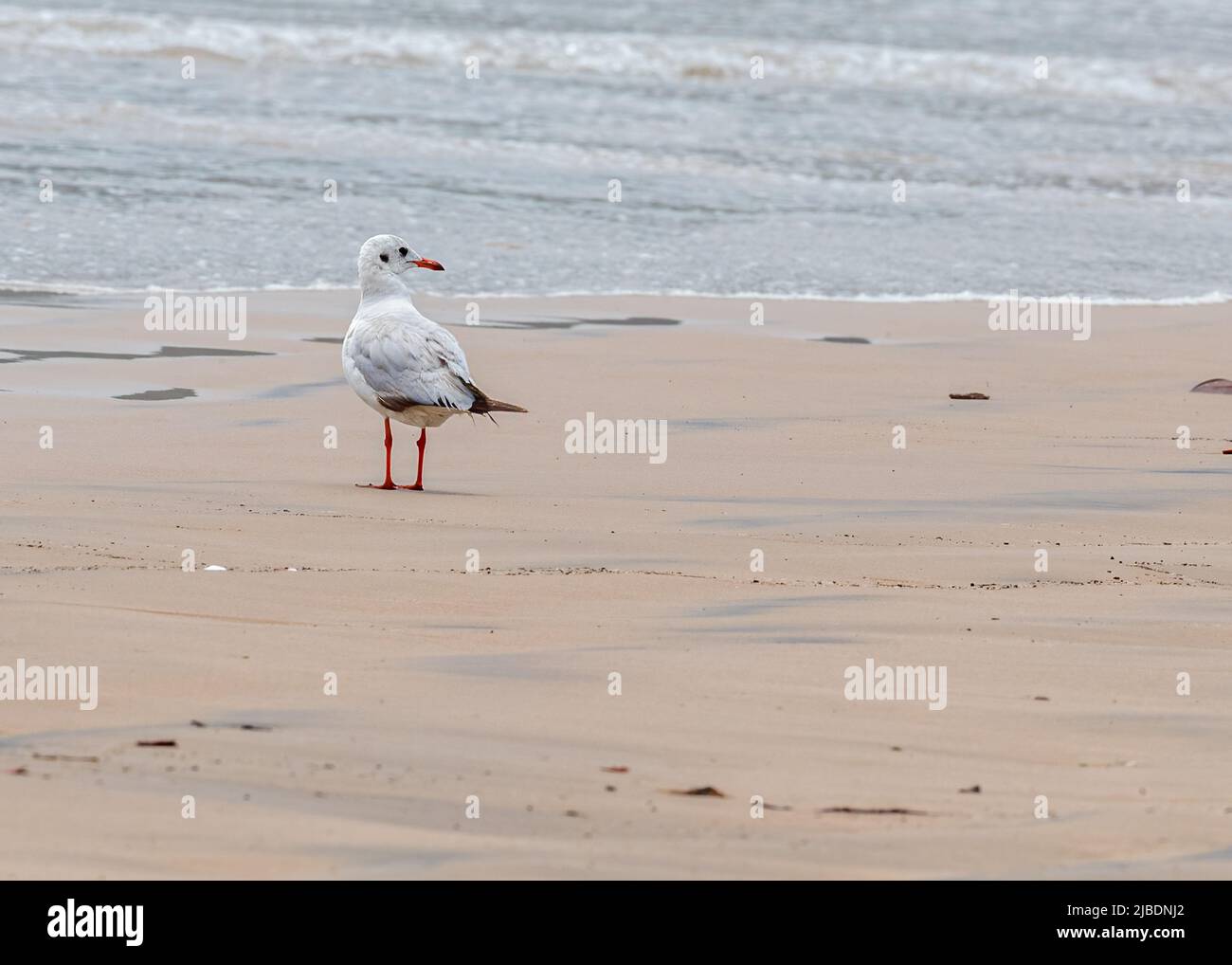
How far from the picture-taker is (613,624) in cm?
519

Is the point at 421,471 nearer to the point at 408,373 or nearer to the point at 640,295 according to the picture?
the point at 408,373

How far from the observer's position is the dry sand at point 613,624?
363 centimetres

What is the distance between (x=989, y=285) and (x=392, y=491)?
6.93m

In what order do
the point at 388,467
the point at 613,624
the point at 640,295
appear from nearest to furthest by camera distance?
the point at 613,624 → the point at 388,467 → the point at 640,295

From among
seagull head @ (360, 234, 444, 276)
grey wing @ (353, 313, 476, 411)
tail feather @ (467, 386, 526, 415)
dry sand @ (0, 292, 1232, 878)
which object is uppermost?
seagull head @ (360, 234, 444, 276)

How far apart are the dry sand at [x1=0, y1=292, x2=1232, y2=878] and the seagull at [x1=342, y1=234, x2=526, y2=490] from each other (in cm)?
35

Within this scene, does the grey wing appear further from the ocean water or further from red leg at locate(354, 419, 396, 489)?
the ocean water

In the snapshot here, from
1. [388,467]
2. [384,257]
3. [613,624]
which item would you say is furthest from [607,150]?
[613,624]

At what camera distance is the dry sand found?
3635 millimetres

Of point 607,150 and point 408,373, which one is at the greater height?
point 607,150

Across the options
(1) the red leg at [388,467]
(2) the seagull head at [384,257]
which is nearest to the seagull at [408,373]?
(1) the red leg at [388,467]

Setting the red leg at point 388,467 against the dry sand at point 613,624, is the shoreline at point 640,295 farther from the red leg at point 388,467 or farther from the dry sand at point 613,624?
the red leg at point 388,467

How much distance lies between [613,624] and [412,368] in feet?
8.20

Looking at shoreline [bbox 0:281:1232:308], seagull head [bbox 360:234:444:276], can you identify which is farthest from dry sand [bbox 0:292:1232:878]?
shoreline [bbox 0:281:1232:308]
